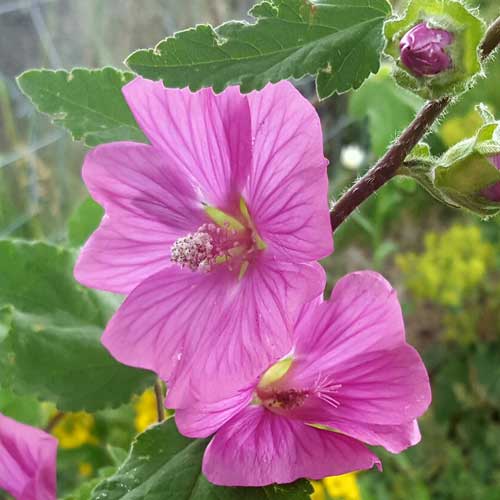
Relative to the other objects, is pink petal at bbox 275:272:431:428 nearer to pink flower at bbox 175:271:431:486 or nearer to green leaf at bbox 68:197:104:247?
pink flower at bbox 175:271:431:486

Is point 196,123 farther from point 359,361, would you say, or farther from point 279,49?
point 359,361

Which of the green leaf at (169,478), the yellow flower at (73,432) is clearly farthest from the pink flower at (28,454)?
the yellow flower at (73,432)

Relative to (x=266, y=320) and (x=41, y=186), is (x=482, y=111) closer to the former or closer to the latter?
(x=266, y=320)

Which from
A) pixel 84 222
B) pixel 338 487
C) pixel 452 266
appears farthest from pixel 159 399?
pixel 452 266

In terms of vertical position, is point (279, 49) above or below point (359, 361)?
above

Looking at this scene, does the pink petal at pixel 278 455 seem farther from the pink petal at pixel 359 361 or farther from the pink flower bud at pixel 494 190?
the pink flower bud at pixel 494 190

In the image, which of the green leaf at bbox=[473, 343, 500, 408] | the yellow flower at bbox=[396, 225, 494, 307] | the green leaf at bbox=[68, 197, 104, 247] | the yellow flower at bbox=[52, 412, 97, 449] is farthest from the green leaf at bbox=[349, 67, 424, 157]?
the green leaf at bbox=[473, 343, 500, 408]

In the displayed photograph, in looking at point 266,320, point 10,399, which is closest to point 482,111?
point 266,320
